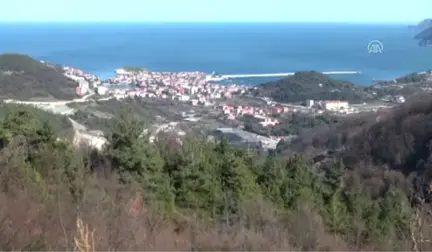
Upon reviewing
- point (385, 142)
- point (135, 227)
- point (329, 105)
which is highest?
point (135, 227)

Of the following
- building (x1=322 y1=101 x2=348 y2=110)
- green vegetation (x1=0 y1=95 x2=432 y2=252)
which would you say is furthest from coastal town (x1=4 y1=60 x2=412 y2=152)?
green vegetation (x1=0 y1=95 x2=432 y2=252)

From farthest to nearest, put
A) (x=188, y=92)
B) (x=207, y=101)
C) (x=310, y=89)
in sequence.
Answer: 1. (x=310, y=89)
2. (x=188, y=92)
3. (x=207, y=101)

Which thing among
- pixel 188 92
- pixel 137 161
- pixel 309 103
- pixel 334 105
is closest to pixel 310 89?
pixel 309 103

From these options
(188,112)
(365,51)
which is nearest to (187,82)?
(188,112)

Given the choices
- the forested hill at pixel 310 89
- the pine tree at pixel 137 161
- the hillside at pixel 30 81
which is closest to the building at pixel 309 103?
the forested hill at pixel 310 89

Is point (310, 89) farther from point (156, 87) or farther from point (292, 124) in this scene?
point (292, 124)

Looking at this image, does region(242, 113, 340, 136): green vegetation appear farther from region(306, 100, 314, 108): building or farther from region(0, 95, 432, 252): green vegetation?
region(0, 95, 432, 252): green vegetation
